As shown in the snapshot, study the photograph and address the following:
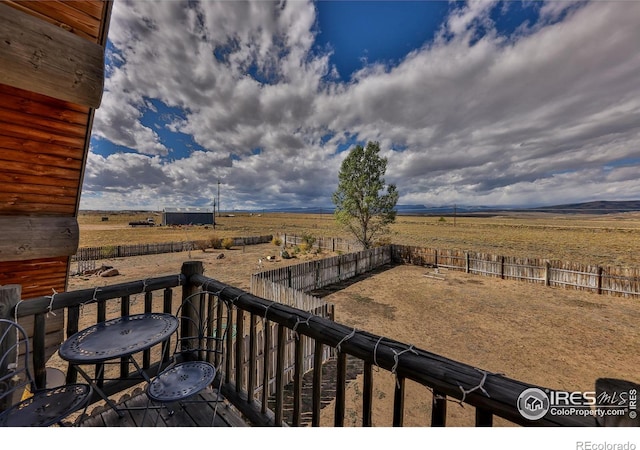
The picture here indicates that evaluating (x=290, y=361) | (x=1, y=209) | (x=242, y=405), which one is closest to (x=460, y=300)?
(x=290, y=361)

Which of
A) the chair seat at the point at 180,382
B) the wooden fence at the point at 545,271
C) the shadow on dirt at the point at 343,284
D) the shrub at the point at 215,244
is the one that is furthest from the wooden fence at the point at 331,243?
the chair seat at the point at 180,382

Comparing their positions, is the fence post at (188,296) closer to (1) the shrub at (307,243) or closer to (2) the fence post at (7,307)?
(2) the fence post at (7,307)

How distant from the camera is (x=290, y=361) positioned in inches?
219

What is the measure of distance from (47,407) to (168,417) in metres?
0.85

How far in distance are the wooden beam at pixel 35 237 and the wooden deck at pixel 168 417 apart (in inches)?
73.3

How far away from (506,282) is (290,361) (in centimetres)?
1250

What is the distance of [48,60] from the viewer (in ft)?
7.58

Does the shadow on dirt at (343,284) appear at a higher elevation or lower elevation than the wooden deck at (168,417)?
lower

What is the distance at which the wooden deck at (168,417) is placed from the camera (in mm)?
2143

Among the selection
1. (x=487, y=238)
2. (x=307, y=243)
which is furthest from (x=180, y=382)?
(x=487, y=238)

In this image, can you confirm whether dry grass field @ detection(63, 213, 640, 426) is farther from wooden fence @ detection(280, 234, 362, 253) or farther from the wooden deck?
wooden fence @ detection(280, 234, 362, 253)

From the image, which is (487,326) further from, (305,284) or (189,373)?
(189,373)

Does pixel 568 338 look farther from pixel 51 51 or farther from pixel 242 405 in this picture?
pixel 51 51

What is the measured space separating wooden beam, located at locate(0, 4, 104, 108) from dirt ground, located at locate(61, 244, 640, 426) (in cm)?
575
